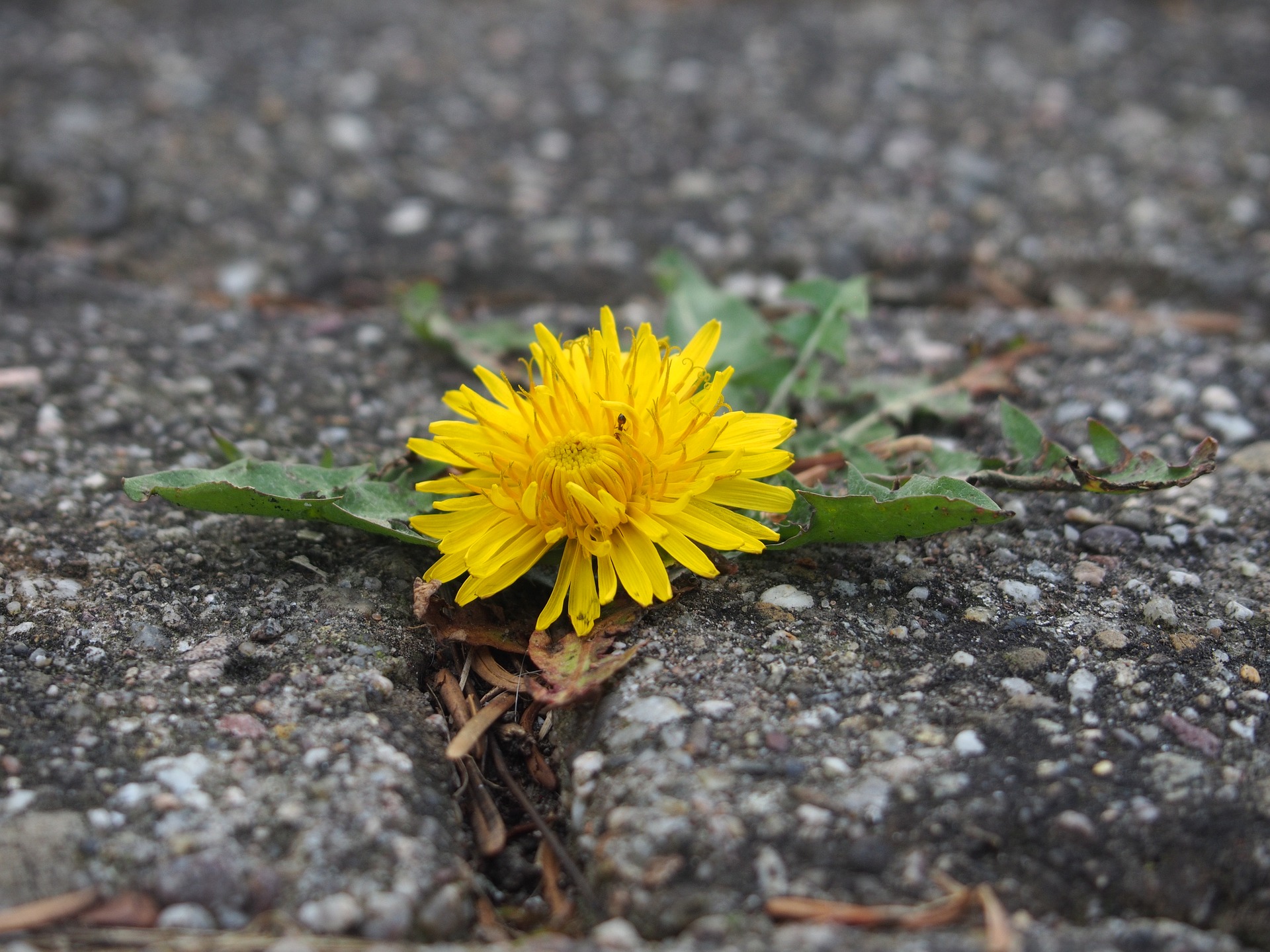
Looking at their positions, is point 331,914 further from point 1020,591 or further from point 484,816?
point 1020,591

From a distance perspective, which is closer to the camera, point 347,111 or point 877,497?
point 877,497

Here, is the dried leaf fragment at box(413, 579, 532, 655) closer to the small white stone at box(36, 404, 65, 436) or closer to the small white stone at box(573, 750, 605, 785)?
the small white stone at box(573, 750, 605, 785)

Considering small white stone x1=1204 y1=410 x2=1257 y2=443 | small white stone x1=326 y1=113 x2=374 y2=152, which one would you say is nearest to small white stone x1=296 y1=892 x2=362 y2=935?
small white stone x1=1204 y1=410 x2=1257 y2=443

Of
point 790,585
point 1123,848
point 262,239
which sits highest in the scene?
point 262,239

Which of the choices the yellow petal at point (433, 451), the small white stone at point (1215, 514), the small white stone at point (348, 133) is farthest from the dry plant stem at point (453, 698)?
the small white stone at point (348, 133)

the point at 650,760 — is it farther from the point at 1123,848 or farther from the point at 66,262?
the point at 66,262

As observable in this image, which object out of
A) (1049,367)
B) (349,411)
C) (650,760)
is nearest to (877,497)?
(650,760)

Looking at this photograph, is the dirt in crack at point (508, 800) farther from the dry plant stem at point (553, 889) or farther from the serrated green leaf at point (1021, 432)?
the serrated green leaf at point (1021, 432)
